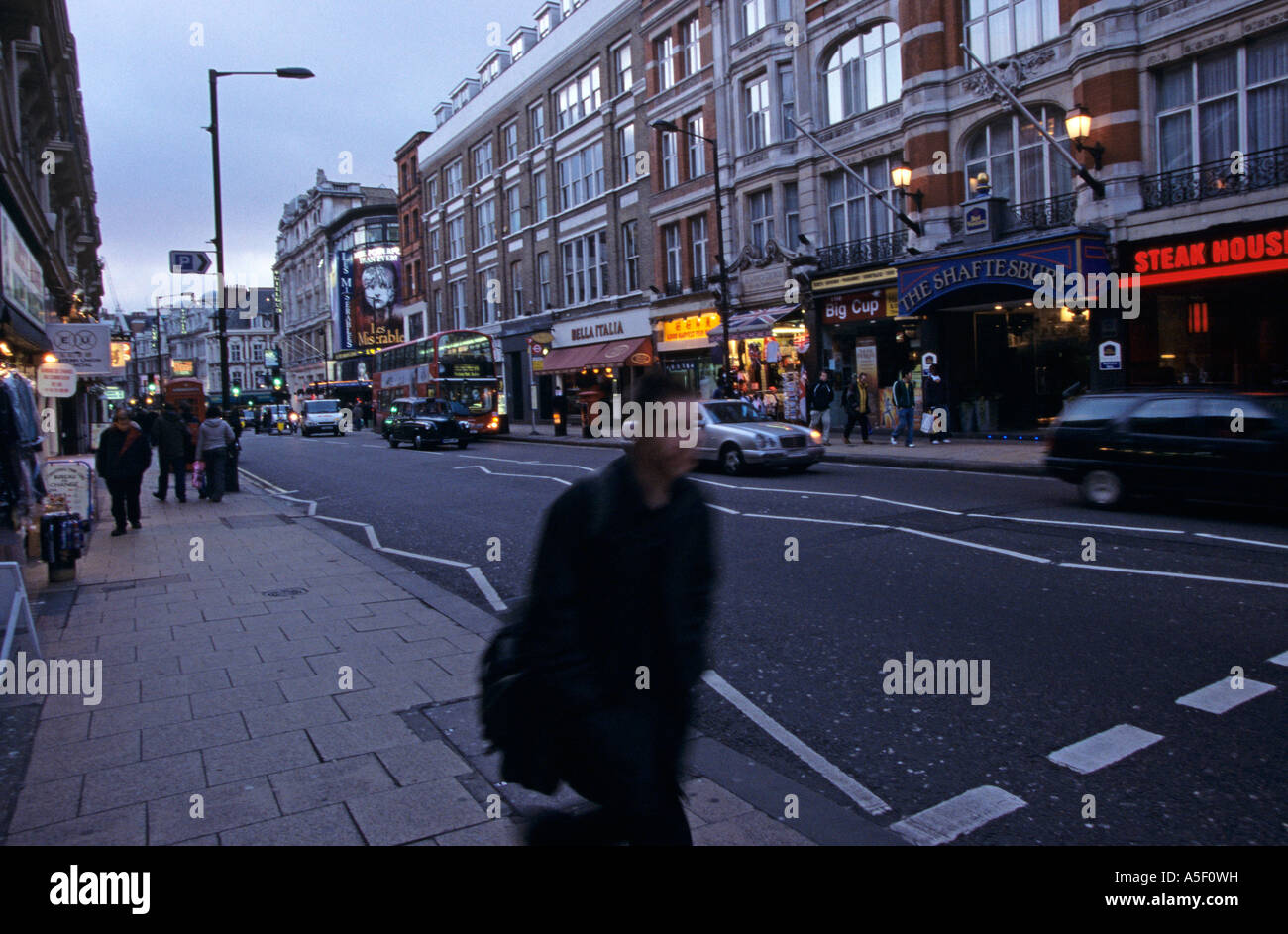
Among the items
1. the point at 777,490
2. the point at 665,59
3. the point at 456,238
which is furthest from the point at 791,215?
the point at 456,238

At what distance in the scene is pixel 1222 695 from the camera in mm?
4906

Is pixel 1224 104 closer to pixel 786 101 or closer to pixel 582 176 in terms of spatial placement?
pixel 786 101

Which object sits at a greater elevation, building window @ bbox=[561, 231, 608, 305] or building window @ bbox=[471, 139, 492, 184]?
building window @ bbox=[471, 139, 492, 184]

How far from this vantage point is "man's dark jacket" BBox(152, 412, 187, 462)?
15836 mm

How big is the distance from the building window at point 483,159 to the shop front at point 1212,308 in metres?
37.5

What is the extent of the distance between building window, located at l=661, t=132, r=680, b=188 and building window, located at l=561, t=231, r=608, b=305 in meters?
5.39

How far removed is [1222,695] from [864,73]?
24.0m

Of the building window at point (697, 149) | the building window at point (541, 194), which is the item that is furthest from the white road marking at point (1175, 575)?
the building window at point (541, 194)

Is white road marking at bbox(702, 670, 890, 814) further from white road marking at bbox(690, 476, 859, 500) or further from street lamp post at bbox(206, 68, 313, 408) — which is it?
street lamp post at bbox(206, 68, 313, 408)

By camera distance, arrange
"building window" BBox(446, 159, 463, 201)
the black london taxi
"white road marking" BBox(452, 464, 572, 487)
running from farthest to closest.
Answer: "building window" BBox(446, 159, 463, 201), the black london taxi, "white road marking" BBox(452, 464, 572, 487)

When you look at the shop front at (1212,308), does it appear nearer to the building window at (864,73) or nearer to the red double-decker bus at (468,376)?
the building window at (864,73)

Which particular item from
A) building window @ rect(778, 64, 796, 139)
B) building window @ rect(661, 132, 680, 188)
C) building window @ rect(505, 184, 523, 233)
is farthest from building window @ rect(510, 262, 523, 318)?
building window @ rect(778, 64, 796, 139)

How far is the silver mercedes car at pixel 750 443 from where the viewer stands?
645 inches
